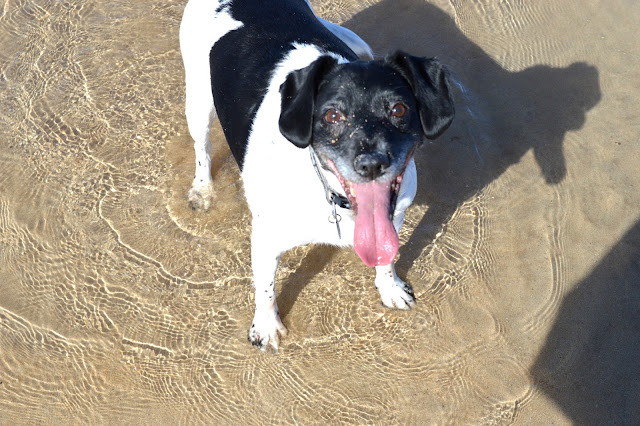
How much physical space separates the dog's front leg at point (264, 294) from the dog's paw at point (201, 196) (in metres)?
1.13

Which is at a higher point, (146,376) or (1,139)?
(1,139)

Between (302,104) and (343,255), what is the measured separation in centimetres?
193

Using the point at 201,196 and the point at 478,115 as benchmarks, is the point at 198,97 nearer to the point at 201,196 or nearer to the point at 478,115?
the point at 201,196

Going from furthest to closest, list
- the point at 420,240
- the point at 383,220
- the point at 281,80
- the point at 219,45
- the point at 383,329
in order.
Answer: the point at 420,240 → the point at 383,329 → the point at 219,45 → the point at 281,80 → the point at 383,220

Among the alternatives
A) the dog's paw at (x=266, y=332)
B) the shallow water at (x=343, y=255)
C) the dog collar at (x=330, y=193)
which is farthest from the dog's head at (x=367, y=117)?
the shallow water at (x=343, y=255)

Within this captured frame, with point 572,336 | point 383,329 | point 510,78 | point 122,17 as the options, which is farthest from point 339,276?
point 122,17

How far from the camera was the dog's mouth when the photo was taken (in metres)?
3.27

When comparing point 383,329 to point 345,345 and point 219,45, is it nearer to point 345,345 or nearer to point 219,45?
point 345,345

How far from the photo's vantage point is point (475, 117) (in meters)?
5.52

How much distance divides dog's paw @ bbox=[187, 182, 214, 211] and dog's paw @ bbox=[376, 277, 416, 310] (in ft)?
5.38

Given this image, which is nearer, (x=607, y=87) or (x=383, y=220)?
(x=383, y=220)

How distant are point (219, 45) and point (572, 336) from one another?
130 inches

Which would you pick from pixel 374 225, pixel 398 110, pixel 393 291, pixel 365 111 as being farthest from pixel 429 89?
pixel 393 291

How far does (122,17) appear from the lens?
21.0 feet
